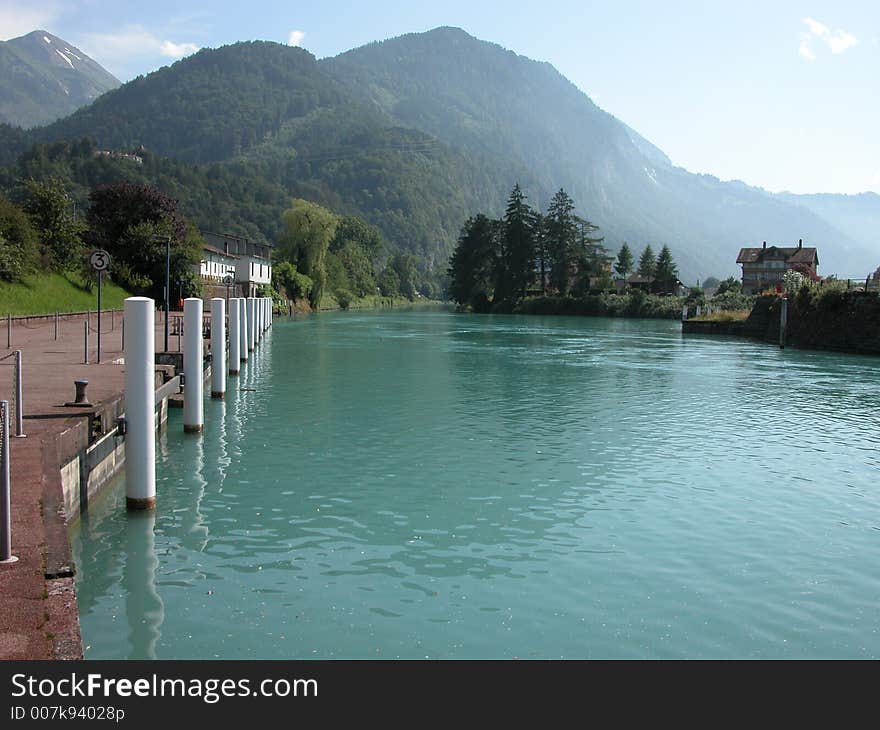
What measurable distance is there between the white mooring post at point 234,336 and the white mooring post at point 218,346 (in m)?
6.66

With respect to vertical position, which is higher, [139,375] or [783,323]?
[783,323]

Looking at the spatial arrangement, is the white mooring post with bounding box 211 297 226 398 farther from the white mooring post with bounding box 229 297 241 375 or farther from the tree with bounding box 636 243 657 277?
the tree with bounding box 636 243 657 277

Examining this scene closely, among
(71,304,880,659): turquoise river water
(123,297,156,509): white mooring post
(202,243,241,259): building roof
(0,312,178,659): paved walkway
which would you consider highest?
(202,243,241,259): building roof

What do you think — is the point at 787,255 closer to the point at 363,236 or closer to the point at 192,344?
the point at 363,236

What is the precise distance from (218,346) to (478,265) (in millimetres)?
111538

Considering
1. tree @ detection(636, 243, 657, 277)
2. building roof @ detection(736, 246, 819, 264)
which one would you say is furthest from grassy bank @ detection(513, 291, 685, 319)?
building roof @ detection(736, 246, 819, 264)

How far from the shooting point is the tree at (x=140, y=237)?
7188cm

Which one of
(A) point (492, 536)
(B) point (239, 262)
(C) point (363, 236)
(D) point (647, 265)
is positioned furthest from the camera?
(C) point (363, 236)

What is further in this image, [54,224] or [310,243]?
[310,243]

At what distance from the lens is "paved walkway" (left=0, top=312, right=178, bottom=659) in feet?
22.9

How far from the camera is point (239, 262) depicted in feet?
320

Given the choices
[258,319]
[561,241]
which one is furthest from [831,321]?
[561,241]

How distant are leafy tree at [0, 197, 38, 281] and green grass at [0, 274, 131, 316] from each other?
71 cm
